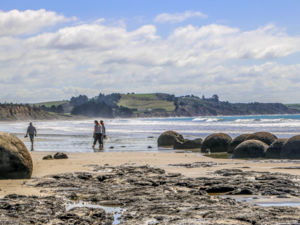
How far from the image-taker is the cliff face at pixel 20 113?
144 metres

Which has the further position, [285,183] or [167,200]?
[285,183]

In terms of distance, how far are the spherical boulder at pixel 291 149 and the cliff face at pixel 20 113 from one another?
429 feet

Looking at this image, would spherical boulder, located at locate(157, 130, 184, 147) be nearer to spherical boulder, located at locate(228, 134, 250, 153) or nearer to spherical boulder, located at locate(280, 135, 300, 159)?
spherical boulder, located at locate(228, 134, 250, 153)

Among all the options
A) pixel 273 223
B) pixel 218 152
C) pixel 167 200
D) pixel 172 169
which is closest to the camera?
pixel 273 223

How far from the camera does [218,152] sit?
22797 millimetres

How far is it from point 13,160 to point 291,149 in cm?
1126

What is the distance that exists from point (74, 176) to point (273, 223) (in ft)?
22.6

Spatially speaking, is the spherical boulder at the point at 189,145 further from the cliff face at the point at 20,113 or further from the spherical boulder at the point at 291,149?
the cliff face at the point at 20,113

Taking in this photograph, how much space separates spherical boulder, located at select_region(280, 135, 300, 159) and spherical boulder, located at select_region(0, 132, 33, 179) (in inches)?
417

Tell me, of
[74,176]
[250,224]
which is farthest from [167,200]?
[74,176]

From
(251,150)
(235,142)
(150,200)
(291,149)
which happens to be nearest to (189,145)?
(235,142)

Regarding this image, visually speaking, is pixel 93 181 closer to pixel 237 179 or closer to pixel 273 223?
pixel 237 179

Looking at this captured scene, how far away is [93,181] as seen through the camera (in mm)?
11617

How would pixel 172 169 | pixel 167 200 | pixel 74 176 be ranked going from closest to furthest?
pixel 167 200 → pixel 74 176 → pixel 172 169
